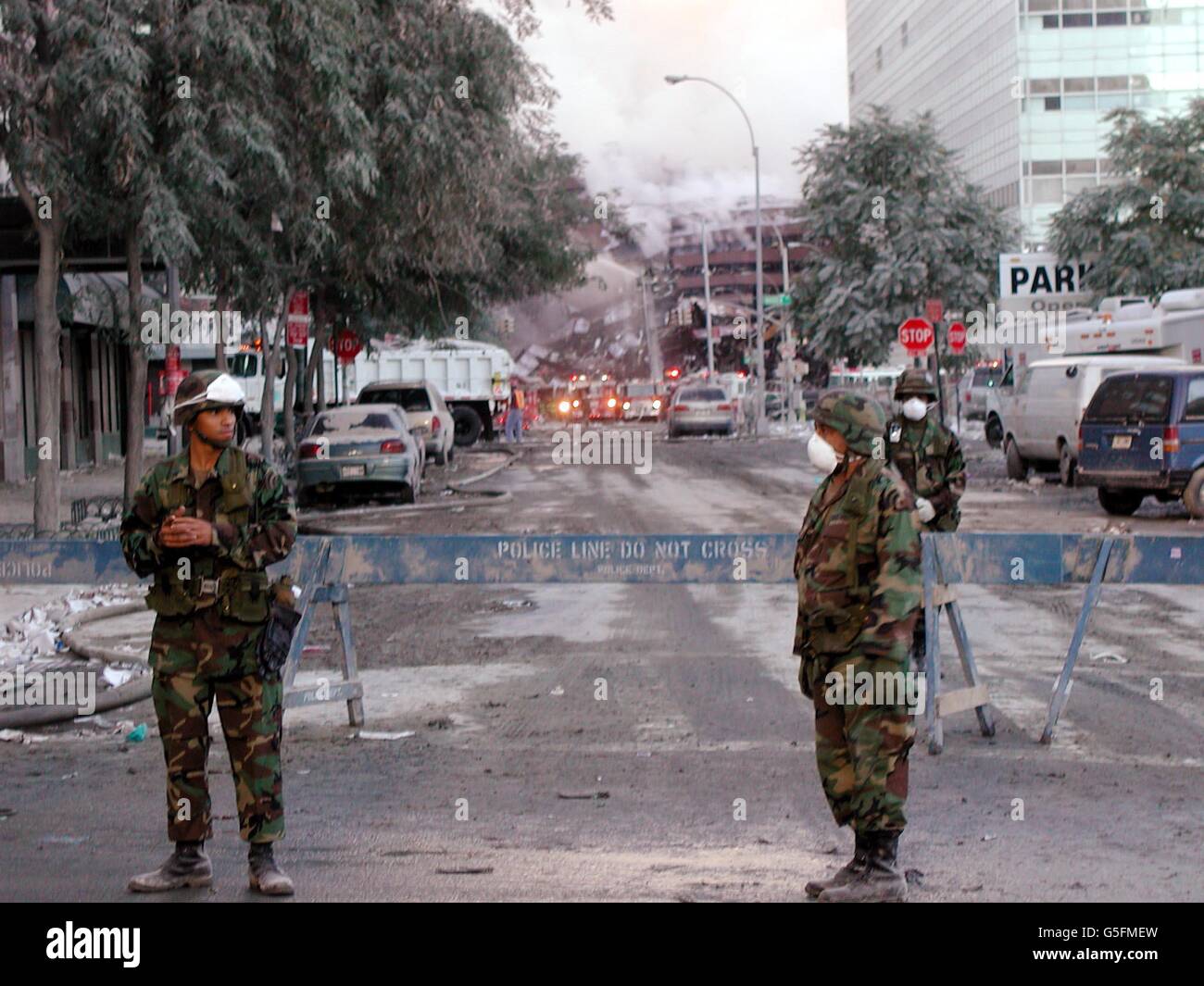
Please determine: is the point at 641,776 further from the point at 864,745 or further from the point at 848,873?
the point at 864,745

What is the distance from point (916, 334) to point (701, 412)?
67.3ft

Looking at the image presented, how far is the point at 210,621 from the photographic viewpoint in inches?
230

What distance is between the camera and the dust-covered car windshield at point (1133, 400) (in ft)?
68.0

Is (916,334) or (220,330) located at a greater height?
(916,334)

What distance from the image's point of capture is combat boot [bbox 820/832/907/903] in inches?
227

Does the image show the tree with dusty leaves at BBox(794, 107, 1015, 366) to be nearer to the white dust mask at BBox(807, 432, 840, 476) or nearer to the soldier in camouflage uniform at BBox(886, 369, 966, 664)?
the soldier in camouflage uniform at BBox(886, 369, 966, 664)

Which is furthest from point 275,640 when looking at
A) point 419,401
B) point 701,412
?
point 701,412

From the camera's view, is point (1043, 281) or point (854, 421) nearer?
point (854, 421)

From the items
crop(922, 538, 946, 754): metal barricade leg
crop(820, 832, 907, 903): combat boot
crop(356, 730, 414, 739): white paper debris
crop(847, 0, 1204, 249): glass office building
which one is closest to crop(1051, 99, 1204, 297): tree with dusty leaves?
crop(922, 538, 946, 754): metal barricade leg

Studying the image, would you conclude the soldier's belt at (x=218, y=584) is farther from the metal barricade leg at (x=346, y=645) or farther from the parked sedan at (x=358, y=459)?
the parked sedan at (x=358, y=459)

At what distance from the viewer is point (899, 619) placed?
5836 millimetres
